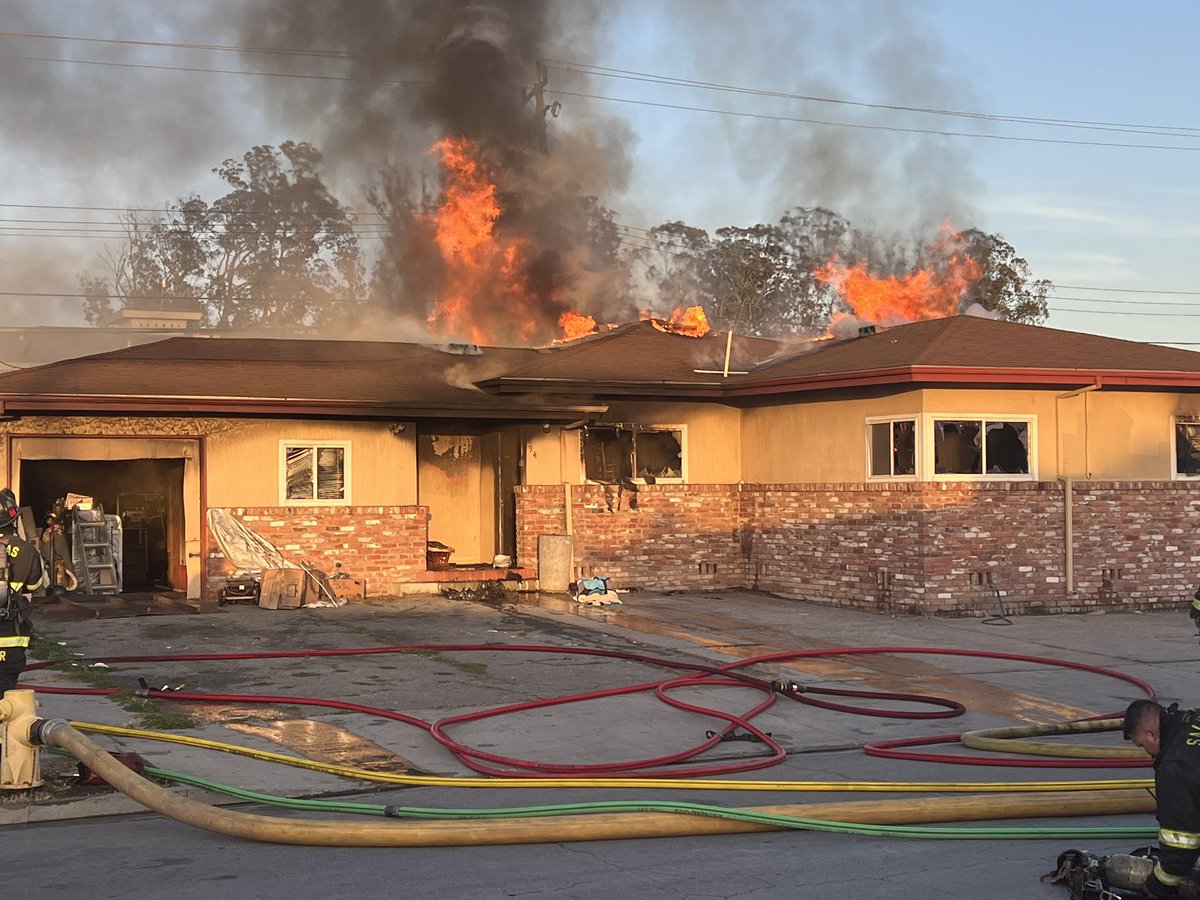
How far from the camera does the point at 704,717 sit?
33.2 ft

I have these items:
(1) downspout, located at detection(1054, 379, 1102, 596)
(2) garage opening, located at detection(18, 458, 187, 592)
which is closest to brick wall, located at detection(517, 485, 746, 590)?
(1) downspout, located at detection(1054, 379, 1102, 596)

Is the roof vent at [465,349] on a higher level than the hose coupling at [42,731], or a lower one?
higher

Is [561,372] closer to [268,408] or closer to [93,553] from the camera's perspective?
[268,408]

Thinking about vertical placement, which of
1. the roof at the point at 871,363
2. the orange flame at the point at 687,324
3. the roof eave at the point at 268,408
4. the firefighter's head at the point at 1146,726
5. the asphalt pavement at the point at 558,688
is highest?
the orange flame at the point at 687,324

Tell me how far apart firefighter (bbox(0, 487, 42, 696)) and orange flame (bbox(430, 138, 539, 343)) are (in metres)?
17.5

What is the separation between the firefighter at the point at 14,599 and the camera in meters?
7.78

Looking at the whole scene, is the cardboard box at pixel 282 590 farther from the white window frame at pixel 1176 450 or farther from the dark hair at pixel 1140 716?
the dark hair at pixel 1140 716

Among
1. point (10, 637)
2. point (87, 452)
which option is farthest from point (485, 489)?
point (10, 637)

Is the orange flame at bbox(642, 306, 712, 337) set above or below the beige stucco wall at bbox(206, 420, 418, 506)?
above

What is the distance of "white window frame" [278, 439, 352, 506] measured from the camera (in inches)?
715

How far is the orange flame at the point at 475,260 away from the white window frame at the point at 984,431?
10.9 m

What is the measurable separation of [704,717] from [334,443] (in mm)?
9713

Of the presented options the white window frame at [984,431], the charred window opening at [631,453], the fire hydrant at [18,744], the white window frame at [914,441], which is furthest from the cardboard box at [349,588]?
the fire hydrant at [18,744]

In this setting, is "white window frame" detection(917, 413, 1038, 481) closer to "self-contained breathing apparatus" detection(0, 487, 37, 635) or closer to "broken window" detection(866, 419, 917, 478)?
"broken window" detection(866, 419, 917, 478)
